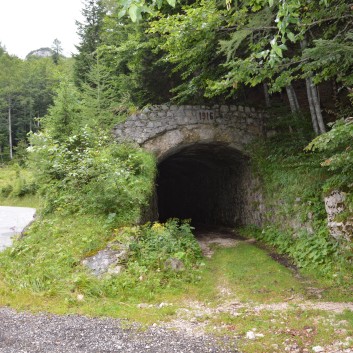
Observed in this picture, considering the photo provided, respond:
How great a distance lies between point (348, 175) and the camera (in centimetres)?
703

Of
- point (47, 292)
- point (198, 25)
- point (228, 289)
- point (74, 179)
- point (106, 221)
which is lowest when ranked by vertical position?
point (228, 289)

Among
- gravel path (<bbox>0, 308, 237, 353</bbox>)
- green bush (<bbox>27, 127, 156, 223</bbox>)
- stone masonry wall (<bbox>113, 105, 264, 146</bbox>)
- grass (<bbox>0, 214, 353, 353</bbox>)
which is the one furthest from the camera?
stone masonry wall (<bbox>113, 105, 264, 146</bbox>)

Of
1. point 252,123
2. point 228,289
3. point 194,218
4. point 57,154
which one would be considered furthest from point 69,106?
point 194,218

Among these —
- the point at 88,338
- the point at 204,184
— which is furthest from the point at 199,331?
the point at 204,184

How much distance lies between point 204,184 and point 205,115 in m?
6.88

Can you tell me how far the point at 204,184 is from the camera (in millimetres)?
18562

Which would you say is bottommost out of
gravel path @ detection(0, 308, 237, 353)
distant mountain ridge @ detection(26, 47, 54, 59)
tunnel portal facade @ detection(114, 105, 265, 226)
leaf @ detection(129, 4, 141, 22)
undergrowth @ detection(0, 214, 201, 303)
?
gravel path @ detection(0, 308, 237, 353)

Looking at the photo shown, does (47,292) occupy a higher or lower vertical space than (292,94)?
lower

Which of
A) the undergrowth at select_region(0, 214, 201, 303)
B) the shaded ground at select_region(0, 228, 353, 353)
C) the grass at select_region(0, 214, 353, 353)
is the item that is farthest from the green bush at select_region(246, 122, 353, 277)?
the undergrowth at select_region(0, 214, 201, 303)

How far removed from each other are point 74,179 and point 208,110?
222 inches

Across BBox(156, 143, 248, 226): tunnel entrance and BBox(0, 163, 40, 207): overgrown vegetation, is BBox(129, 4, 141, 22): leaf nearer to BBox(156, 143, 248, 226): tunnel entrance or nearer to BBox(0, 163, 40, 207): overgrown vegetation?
BBox(156, 143, 248, 226): tunnel entrance

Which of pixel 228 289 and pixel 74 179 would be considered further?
pixel 74 179

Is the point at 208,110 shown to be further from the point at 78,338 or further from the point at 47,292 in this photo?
the point at 78,338

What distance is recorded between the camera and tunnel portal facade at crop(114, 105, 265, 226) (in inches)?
454
